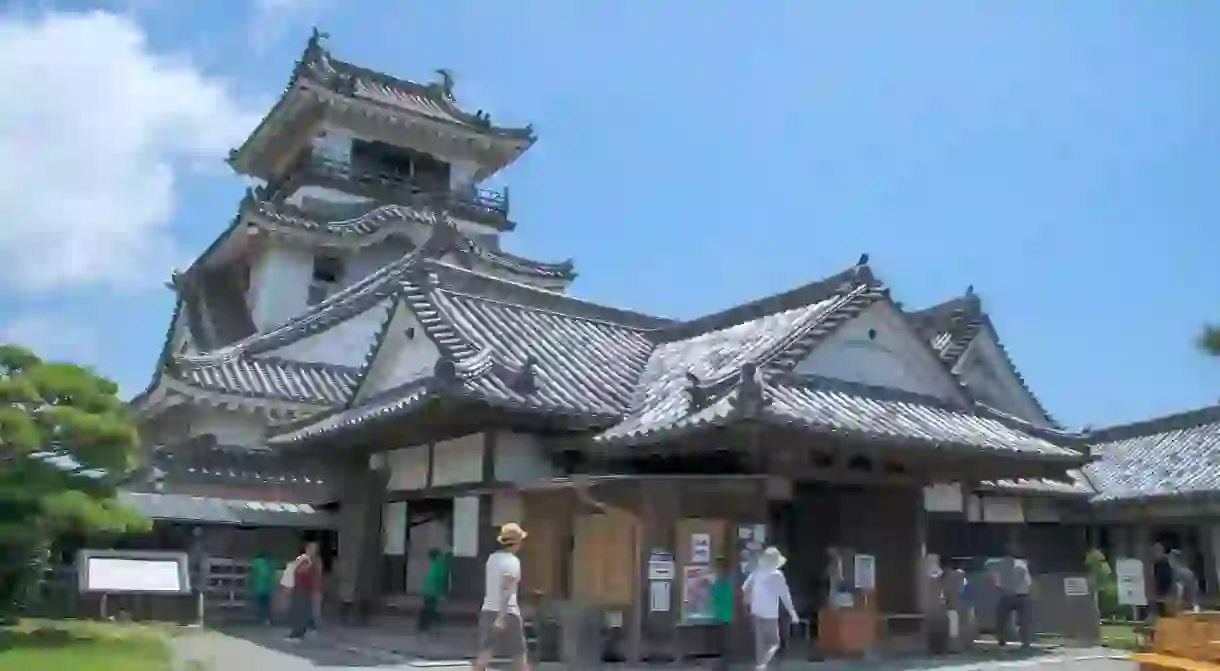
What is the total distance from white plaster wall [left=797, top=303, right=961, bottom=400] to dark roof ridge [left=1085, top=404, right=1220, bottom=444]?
1413 centimetres

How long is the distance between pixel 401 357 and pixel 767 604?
9044 millimetres

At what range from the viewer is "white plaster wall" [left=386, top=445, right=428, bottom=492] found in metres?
17.7

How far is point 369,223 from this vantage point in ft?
107

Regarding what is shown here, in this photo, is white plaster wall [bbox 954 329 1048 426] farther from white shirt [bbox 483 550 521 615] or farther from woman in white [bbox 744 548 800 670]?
white shirt [bbox 483 550 521 615]

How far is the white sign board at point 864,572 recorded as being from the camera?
16.0 m

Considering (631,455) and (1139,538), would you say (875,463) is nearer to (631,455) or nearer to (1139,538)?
(631,455)

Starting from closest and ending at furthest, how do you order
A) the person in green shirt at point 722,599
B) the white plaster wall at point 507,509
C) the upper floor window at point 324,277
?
1. the person in green shirt at point 722,599
2. the white plaster wall at point 507,509
3. the upper floor window at point 324,277

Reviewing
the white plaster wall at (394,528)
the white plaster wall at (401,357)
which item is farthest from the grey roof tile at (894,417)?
the white plaster wall at (394,528)

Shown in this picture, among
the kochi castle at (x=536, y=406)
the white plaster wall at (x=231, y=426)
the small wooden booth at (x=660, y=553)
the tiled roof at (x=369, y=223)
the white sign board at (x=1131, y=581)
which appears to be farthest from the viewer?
the tiled roof at (x=369, y=223)

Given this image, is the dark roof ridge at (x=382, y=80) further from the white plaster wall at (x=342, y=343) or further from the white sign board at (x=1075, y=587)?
the white sign board at (x=1075, y=587)

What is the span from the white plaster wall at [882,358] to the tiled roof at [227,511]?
11.2m

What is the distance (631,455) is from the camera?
14.9 meters

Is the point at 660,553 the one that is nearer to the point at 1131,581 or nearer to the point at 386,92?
the point at 1131,581

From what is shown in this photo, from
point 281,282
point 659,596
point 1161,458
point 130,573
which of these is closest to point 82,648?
point 130,573
